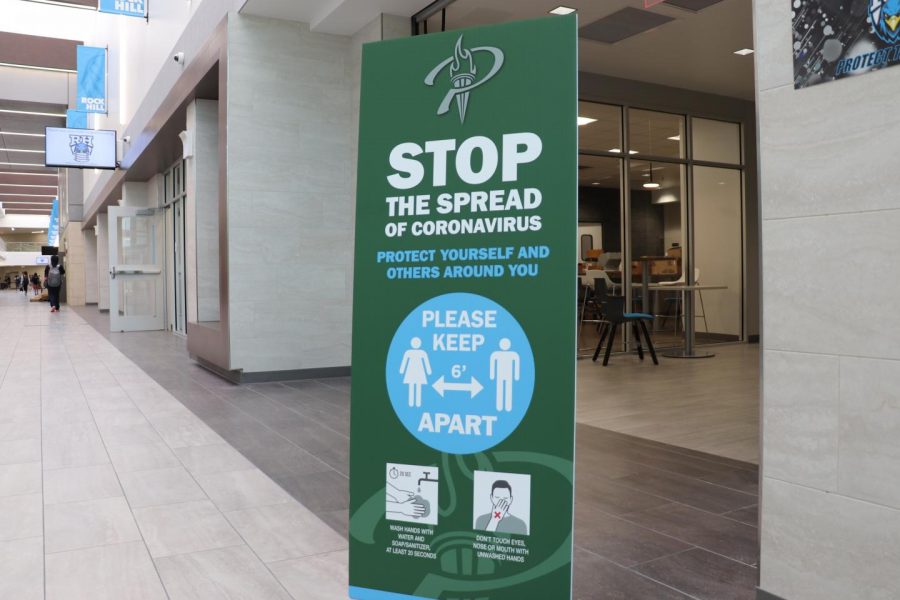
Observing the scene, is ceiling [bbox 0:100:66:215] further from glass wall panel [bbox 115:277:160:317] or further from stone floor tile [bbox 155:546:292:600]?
stone floor tile [bbox 155:546:292:600]

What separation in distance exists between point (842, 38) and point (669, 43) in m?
6.10

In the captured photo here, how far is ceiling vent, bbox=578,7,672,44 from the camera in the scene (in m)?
6.49

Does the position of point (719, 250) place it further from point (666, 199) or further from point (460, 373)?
point (460, 373)

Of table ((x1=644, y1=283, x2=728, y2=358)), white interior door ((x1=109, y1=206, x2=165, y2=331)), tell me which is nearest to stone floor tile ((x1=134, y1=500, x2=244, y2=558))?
table ((x1=644, y1=283, x2=728, y2=358))

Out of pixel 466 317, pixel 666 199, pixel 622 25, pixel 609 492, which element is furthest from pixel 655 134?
pixel 466 317

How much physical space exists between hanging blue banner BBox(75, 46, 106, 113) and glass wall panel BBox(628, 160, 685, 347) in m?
10.4

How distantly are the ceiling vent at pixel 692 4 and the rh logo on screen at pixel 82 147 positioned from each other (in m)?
11.3

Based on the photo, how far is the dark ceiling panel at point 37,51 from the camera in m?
15.8

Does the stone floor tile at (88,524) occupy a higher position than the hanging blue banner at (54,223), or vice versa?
the hanging blue banner at (54,223)

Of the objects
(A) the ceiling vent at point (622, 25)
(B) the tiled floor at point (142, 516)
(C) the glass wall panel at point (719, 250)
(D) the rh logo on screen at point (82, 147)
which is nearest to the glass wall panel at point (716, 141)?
(C) the glass wall panel at point (719, 250)

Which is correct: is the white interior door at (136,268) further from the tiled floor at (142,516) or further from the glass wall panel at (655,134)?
the glass wall panel at (655,134)

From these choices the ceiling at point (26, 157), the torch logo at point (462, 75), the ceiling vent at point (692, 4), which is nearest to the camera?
the torch logo at point (462, 75)

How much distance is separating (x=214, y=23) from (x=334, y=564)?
20.5 feet

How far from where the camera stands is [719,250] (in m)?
9.59
